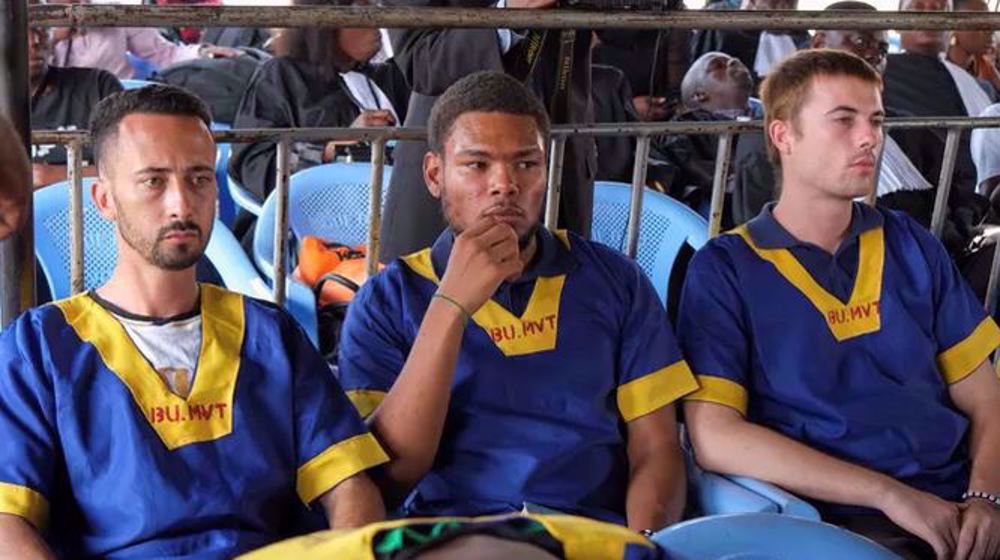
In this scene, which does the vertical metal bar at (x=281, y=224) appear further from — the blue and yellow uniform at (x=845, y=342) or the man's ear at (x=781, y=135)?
the man's ear at (x=781, y=135)

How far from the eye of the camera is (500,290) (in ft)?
8.11

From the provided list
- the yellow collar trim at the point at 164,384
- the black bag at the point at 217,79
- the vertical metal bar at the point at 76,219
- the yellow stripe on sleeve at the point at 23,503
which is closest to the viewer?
the yellow stripe on sleeve at the point at 23,503

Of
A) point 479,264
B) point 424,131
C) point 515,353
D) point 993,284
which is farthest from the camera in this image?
point 993,284

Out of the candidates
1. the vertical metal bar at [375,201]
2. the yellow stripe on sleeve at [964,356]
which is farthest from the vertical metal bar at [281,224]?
the yellow stripe on sleeve at [964,356]

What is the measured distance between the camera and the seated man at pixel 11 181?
135 cm

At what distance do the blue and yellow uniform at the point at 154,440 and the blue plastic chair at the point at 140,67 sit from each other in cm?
467

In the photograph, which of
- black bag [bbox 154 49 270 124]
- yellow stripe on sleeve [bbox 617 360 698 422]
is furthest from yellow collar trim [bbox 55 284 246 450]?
black bag [bbox 154 49 270 124]

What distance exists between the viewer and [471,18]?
2.56m

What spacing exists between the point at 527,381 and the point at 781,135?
81 centimetres

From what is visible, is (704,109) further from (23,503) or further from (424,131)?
(23,503)

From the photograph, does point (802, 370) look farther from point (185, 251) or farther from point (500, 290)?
point (185, 251)

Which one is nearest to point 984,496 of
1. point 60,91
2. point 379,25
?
point 379,25

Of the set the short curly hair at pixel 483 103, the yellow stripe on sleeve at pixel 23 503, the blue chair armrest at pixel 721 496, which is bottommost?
the blue chair armrest at pixel 721 496

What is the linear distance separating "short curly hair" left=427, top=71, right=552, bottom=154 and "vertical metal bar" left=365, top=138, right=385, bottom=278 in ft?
0.86
